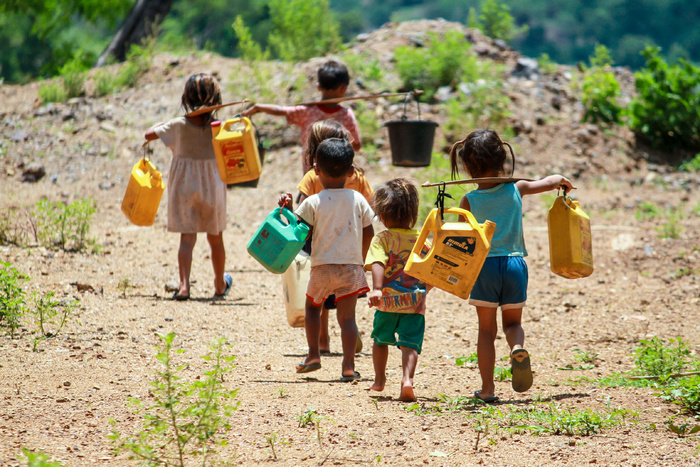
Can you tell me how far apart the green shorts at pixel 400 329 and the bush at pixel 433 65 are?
24.5 ft

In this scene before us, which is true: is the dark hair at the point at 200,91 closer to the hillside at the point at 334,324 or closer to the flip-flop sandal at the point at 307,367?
the hillside at the point at 334,324

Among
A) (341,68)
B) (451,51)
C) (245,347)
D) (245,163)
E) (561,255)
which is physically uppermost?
(451,51)

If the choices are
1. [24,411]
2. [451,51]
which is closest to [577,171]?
[451,51]

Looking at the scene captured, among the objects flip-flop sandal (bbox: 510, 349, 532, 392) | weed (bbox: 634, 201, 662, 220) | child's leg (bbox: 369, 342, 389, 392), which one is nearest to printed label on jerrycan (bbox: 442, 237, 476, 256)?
flip-flop sandal (bbox: 510, 349, 532, 392)

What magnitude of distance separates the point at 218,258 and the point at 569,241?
8.71 ft

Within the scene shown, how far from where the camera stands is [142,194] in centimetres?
450

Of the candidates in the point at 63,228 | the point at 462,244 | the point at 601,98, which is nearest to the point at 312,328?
the point at 462,244

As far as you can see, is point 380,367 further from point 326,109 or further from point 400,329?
point 326,109

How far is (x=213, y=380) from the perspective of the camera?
2.16 m

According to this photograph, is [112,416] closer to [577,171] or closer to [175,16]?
[577,171]

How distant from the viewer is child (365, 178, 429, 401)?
317cm

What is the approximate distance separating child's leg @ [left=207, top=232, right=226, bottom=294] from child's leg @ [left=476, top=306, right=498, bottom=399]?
7.71 feet

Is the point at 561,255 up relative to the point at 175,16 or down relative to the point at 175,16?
down

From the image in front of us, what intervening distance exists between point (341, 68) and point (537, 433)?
2537mm
